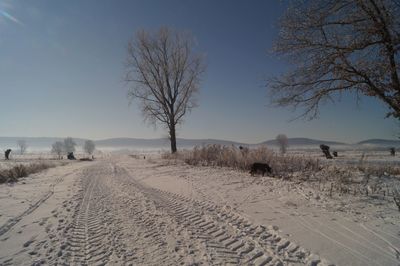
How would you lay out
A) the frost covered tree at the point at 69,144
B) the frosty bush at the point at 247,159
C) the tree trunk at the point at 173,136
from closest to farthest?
the frosty bush at the point at 247,159
the tree trunk at the point at 173,136
the frost covered tree at the point at 69,144

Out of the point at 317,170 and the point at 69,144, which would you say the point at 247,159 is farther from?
the point at 69,144

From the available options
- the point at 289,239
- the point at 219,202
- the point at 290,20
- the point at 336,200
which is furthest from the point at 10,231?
the point at 290,20

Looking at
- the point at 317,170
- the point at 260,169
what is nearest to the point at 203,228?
the point at 260,169

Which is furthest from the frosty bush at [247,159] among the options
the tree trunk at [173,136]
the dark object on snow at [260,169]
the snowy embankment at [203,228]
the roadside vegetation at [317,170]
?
the tree trunk at [173,136]

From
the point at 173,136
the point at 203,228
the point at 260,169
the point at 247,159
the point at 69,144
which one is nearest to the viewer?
the point at 203,228

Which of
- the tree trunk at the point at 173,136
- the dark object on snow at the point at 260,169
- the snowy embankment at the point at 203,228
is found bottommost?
the snowy embankment at the point at 203,228

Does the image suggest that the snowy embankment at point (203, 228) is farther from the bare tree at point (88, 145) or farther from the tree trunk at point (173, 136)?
the bare tree at point (88, 145)

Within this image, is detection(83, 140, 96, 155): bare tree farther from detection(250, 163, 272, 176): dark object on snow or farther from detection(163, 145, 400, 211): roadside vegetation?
detection(250, 163, 272, 176): dark object on snow

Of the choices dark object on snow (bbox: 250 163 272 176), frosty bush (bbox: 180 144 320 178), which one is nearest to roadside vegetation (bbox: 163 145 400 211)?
frosty bush (bbox: 180 144 320 178)

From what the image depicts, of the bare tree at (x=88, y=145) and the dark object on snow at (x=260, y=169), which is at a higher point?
the bare tree at (x=88, y=145)

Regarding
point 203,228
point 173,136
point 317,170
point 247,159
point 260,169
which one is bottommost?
point 203,228

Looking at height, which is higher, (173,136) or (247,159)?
(173,136)

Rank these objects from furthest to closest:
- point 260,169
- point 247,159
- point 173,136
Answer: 1. point 173,136
2. point 247,159
3. point 260,169

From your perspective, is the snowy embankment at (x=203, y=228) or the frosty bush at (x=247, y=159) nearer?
the snowy embankment at (x=203, y=228)
